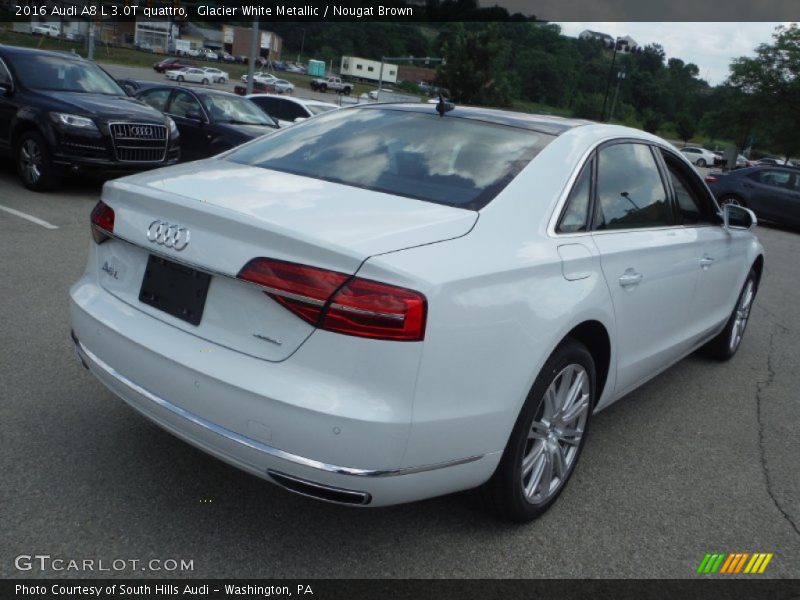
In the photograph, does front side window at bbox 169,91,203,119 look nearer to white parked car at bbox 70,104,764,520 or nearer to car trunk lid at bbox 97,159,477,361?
white parked car at bbox 70,104,764,520

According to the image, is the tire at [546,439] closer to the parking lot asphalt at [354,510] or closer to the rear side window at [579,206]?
the parking lot asphalt at [354,510]

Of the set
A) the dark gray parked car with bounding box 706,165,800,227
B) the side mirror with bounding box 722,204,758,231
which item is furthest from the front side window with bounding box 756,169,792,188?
the side mirror with bounding box 722,204,758,231

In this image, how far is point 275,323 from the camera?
2.36 m

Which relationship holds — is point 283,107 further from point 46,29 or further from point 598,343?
point 46,29

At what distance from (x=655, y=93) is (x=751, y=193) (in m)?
102

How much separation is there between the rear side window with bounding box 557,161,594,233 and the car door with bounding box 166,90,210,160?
9.53m

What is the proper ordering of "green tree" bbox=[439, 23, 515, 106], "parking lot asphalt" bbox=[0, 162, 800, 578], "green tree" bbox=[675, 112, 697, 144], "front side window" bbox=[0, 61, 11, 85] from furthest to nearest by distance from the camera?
"green tree" bbox=[675, 112, 697, 144], "green tree" bbox=[439, 23, 515, 106], "front side window" bbox=[0, 61, 11, 85], "parking lot asphalt" bbox=[0, 162, 800, 578]

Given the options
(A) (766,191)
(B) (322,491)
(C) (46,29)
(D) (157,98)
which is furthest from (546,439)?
(C) (46,29)

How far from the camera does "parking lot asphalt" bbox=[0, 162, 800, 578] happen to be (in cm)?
269

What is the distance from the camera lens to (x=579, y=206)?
3.16m

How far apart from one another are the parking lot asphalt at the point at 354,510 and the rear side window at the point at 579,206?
113 cm

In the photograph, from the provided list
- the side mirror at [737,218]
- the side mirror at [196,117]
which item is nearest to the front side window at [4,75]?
the side mirror at [196,117]

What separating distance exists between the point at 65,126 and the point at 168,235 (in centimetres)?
736

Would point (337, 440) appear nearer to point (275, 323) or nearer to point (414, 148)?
point (275, 323)
